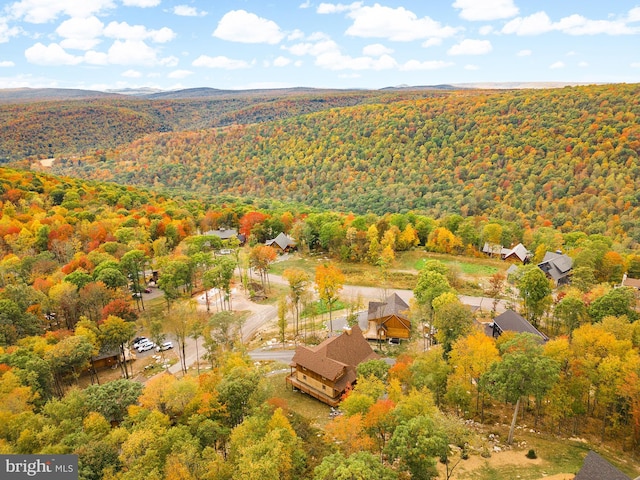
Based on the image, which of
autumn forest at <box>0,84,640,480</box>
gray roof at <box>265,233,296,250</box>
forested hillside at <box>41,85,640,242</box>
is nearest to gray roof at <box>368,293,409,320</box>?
autumn forest at <box>0,84,640,480</box>

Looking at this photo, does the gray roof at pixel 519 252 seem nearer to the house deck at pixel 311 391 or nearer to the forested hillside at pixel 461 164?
the forested hillside at pixel 461 164

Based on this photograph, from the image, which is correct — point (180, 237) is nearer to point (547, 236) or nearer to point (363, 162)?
point (547, 236)

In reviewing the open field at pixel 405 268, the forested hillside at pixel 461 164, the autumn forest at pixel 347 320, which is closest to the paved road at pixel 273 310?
the autumn forest at pixel 347 320

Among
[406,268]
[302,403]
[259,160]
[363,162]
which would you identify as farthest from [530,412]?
[259,160]

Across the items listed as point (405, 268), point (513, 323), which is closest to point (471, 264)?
point (405, 268)

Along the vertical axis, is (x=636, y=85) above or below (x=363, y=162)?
above

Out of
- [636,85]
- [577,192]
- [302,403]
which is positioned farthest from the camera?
[636,85]
